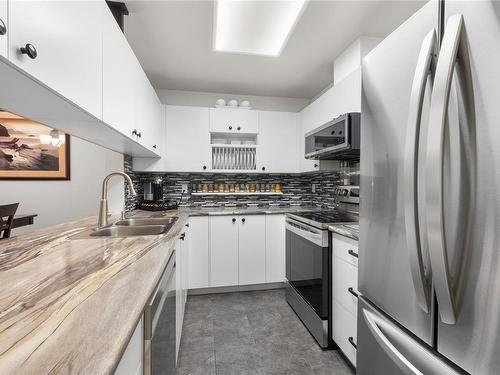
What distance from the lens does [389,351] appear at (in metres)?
0.81

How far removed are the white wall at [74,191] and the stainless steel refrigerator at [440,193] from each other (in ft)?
7.50

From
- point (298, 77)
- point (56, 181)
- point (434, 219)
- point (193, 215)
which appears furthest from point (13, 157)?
point (434, 219)

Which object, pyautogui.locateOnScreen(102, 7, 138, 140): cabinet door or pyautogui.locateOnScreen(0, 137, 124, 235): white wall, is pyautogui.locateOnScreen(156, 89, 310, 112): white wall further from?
pyautogui.locateOnScreen(102, 7, 138, 140): cabinet door

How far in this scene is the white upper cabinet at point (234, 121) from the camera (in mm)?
2889

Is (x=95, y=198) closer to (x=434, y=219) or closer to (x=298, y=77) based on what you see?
(x=298, y=77)

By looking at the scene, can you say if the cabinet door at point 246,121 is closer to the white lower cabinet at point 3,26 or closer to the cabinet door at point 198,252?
the cabinet door at point 198,252

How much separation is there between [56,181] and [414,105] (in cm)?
302

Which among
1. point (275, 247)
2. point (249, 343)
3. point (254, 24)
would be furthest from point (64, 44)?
point (275, 247)

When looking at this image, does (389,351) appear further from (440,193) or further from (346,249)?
(346,249)

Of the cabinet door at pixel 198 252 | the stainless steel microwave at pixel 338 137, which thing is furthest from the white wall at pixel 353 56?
the cabinet door at pixel 198 252

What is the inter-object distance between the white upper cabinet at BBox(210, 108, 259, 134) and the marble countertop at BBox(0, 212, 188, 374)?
6.51 feet

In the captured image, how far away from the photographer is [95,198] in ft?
8.48

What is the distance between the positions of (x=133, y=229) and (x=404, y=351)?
1.70 meters

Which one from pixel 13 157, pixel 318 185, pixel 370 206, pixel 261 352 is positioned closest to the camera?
pixel 370 206
